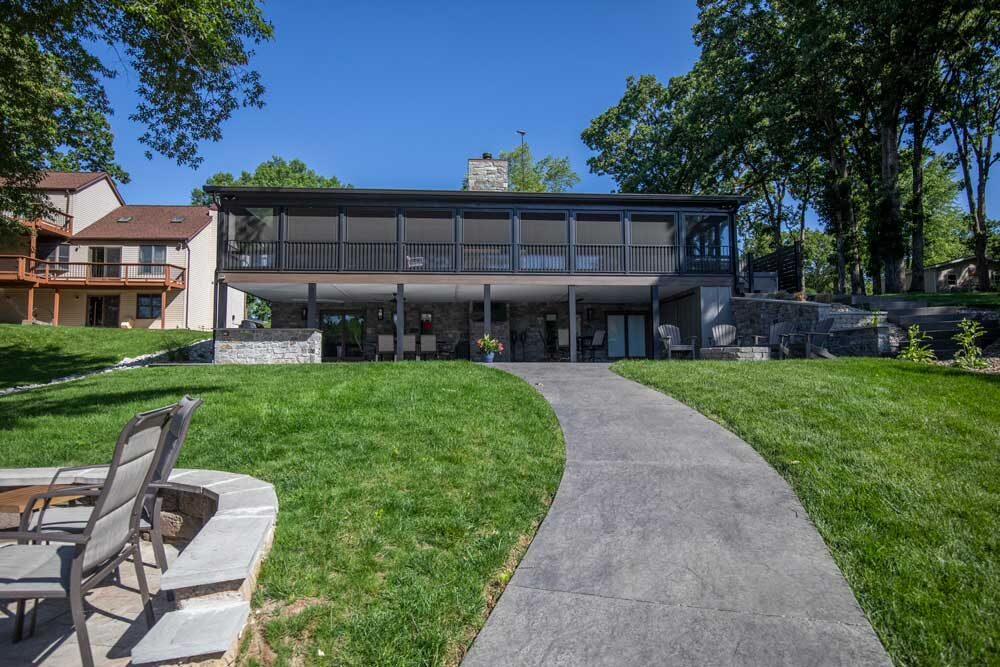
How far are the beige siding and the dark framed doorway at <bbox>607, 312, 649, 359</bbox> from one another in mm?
24761

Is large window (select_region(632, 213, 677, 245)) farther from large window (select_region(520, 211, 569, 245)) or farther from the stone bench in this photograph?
the stone bench

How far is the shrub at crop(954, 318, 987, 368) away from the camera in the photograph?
7.96m

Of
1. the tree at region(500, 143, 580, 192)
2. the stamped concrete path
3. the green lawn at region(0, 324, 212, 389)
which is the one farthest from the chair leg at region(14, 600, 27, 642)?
the tree at region(500, 143, 580, 192)

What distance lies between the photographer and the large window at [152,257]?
907 inches

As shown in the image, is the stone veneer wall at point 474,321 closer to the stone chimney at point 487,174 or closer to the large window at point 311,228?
the large window at point 311,228

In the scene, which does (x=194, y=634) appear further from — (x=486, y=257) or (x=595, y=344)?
(x=595, y=344)

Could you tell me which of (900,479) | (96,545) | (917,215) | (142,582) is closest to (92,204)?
(142,582)

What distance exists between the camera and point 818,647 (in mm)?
2113

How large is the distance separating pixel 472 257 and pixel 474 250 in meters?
0.28

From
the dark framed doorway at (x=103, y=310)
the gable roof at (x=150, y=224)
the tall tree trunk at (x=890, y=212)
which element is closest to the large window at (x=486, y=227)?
the tall tree trunk at (x=890, y=212)

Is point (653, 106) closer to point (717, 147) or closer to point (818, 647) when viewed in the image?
point (717, 147)

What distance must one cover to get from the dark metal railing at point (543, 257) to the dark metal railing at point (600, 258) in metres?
0.40

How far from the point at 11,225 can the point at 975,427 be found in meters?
19.5

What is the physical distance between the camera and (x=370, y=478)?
3729mm
